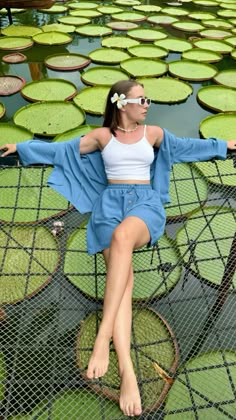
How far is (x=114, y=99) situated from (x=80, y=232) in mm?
1290

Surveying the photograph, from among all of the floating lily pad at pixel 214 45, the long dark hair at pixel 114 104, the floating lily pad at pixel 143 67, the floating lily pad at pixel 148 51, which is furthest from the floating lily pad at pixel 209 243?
the floating lily pad at pixel 214 45

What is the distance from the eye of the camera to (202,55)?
5461 millimetres

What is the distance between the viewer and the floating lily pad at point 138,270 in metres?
2.34

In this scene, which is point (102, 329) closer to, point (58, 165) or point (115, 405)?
point (115, 405)

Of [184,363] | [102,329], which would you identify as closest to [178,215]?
[184,363]

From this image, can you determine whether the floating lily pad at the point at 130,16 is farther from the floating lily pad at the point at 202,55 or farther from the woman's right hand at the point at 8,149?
the woman's right hand at the point at 8,149

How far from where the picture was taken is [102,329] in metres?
1.35

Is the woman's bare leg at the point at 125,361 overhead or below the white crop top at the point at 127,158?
below

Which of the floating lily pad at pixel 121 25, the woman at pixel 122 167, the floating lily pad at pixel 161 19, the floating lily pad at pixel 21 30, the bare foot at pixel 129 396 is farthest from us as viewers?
the floating lily pad at pixel 161 19

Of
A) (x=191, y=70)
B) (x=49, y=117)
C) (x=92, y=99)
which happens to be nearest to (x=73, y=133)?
(x=49, y=117)

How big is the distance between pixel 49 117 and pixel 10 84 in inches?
44.8

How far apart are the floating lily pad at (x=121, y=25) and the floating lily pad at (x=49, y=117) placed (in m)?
3.22

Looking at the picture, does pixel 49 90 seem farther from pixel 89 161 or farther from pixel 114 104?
pixel 114 104

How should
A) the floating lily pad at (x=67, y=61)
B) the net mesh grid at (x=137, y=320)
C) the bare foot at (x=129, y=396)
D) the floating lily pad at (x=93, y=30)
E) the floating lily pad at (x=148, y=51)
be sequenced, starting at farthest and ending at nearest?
the floating lily pad at (x=93, y=30) → the floating lily pad at (x=148, y=51) → the floating lily pad at (x=67, y=61) → the net mesh grid at (x=137, y=320) → the bare foot at (x=129, y=396)
